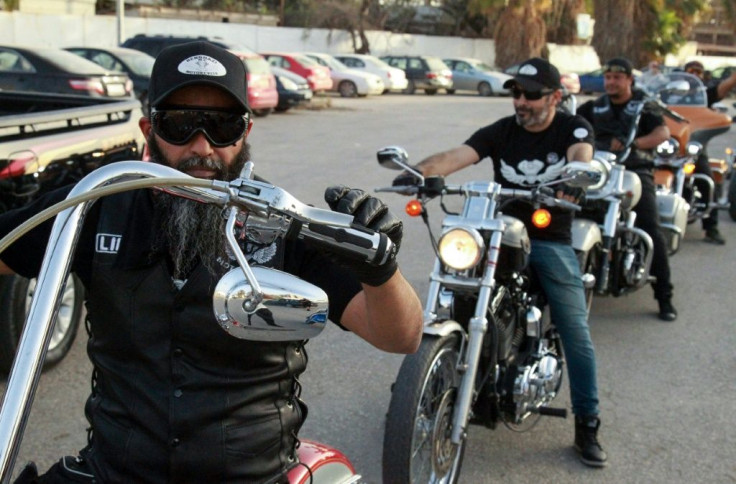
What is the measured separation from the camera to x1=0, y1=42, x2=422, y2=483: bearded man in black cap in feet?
6.72

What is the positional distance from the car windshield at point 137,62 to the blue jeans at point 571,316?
14.8 meters

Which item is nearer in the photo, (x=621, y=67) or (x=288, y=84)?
(x=621, y=67)

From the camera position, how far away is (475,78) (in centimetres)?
3641

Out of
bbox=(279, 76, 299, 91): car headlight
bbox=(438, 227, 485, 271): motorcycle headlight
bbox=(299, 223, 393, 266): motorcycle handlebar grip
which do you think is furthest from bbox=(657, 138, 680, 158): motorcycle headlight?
bbox=(279, 76, 299, 91): car headlight

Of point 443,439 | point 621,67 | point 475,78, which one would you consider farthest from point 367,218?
point 475,78

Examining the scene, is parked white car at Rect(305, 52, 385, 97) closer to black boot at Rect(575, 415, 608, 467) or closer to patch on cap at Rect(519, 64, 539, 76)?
patch on cap at Rect(519, 64, 539, 76)

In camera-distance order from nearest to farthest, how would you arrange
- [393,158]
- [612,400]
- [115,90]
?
[393,158], [612,400], [115,90]

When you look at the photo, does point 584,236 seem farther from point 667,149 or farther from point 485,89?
point 485,89

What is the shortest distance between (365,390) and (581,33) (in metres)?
21.6

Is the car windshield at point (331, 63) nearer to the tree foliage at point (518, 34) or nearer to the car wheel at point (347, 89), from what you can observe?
the car wheel at point (347, 89)

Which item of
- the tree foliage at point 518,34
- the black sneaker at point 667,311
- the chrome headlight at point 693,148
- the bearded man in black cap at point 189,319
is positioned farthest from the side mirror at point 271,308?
the tree foliage at point 518,34

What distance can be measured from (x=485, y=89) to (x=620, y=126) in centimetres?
2915

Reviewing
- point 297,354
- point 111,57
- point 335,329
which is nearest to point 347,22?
point 111,57

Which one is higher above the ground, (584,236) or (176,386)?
(176,386)
